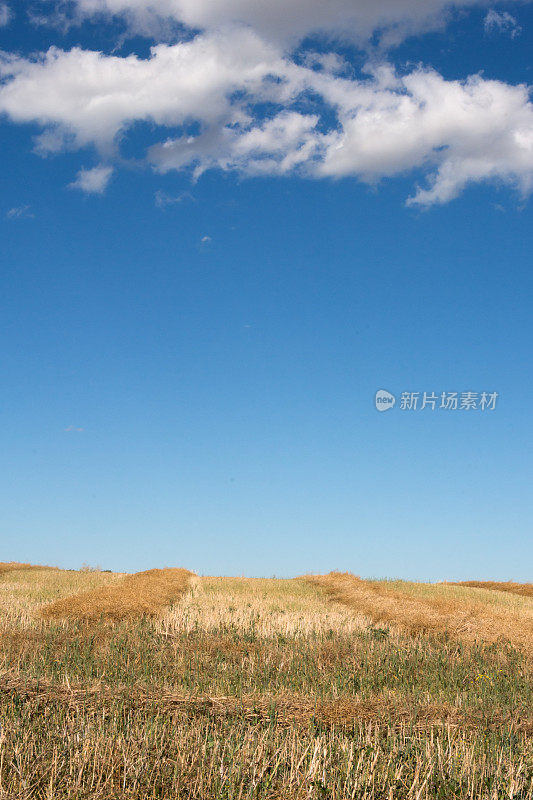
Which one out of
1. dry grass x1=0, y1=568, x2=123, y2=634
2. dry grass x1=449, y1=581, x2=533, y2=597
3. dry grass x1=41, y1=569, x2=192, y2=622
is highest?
dry grass x1=41, y1=569, x2=192, y2=622

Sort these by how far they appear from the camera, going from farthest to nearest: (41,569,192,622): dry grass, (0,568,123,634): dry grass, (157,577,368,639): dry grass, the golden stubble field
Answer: (41,569,192,622): dry grass < (0,568,123,634): dry grass < (157,577,368,639): dry grass < the golden stubble field

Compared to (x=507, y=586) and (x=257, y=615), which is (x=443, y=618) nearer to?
(x=257, y=615)

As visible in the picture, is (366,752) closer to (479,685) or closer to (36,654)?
(479,685)

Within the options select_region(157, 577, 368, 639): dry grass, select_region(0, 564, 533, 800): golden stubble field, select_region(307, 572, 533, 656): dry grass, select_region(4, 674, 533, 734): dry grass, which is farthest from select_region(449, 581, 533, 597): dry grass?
select_region(4, 674, 533, 734): dry grass

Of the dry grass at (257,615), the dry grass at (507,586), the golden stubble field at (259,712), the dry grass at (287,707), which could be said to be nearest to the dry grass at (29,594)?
the golden stubble field at (259,712)

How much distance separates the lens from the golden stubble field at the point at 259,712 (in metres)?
5.42

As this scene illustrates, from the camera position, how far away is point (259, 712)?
683 centimetres

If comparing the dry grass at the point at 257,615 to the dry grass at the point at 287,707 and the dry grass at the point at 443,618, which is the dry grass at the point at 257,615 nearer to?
the dry grass at the point at 443,618

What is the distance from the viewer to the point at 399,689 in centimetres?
858

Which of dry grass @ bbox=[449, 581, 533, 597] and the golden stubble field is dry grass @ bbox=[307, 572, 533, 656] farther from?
dry grass @ bbox=[449, 581, 533, 597]

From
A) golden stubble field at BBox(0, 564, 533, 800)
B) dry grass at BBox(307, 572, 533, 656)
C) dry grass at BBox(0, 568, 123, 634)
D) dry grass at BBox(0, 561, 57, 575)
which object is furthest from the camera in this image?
dry grass at BBox(0, 561, 57, 575)

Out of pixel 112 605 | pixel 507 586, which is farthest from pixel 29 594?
pixel 507 586

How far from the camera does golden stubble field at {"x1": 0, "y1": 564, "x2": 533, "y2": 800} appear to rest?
5418mm

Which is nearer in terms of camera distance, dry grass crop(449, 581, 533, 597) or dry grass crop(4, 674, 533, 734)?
dry grass crop(4, 674, 533, 734)
